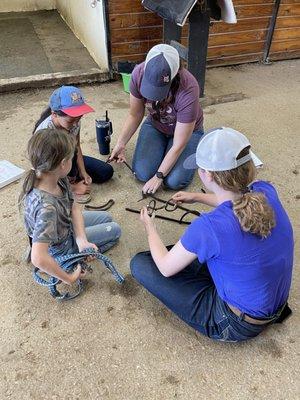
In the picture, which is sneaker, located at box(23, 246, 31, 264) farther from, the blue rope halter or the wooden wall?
the wooden wall

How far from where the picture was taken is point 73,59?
402cm

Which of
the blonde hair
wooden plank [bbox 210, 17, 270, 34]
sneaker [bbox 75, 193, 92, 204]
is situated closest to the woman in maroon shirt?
sneaker [bbox 75, 193, 92, 204]

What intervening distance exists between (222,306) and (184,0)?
220 cm

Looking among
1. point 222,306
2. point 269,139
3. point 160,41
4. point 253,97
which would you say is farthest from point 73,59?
point 222,306

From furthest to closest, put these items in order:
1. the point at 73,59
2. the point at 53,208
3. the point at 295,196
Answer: the point at 73,59 → the point at 295,196 → the point at 53,208

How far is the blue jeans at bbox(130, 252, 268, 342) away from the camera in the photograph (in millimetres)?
1430

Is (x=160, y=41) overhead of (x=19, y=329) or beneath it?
overhead

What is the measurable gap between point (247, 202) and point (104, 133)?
1547 mm

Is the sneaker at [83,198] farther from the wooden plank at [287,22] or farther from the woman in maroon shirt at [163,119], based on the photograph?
the wooden plank at [287,22]

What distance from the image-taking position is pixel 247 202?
3.91 feet

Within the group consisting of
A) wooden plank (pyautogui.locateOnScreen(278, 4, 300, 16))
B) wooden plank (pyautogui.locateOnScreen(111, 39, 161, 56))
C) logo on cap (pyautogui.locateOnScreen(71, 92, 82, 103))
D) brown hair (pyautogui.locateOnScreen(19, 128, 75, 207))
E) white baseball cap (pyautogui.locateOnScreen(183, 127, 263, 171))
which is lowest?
wooden plank (pyautogui.locateOnScreen(111, 39, 161, 56))

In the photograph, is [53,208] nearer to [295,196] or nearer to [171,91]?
[171,91]

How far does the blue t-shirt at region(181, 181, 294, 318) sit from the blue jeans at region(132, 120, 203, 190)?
1.01m

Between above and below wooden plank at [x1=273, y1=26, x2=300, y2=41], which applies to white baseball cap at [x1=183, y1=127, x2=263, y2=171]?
above
